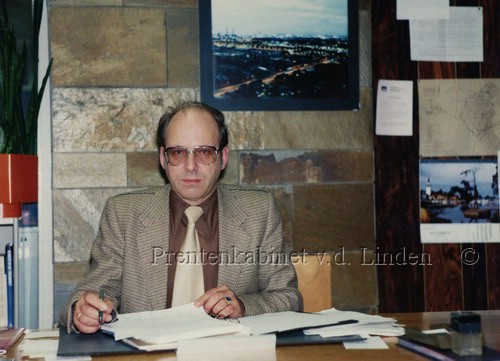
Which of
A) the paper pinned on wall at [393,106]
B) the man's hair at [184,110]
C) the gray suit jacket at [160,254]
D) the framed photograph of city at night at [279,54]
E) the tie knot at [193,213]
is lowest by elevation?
the gray suit jacket at [160,254]

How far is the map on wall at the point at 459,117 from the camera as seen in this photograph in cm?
297

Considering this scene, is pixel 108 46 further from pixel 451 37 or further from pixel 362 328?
pixel 362 328

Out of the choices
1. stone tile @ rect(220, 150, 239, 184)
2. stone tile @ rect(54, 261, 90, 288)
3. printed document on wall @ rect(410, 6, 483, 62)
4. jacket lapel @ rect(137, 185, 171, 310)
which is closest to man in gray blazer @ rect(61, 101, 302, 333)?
jacket lapel @ rect(137, 185, 171, 310)

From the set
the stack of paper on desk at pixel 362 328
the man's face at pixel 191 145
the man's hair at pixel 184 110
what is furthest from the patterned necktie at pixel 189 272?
the stack of paper on desk at pixel 362 328

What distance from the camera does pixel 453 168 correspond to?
299 cm

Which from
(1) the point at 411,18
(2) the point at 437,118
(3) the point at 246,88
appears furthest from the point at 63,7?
(2) the point at 437,118

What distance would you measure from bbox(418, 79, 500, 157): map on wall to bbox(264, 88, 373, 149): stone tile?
26 centimetres

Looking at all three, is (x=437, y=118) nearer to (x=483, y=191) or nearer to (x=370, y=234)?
(x=483, y=191)

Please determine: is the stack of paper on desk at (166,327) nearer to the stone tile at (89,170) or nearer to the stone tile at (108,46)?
the stone tile at (89,170)

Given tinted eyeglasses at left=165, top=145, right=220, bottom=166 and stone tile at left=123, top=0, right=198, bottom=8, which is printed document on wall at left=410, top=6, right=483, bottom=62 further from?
tinted eyeglasses at left=165, top=145, right=220, bottom=166

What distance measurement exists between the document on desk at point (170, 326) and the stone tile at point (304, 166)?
1.24 m

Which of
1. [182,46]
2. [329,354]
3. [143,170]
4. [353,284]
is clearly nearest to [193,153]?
[143,170]

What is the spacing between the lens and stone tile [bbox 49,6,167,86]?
2725 millimetres

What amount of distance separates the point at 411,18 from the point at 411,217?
906 mm
